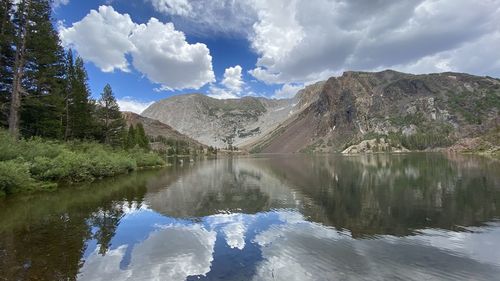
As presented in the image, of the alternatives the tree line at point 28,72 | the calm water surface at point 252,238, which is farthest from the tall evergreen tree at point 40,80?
the calm water surface at point 252,238

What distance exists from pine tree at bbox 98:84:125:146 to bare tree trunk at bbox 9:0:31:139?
151 ft

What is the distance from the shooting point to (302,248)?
18781 millimetres

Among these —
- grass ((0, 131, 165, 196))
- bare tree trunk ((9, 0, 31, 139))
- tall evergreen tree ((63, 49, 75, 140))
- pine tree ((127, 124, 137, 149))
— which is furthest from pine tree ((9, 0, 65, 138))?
pine tree ((127, 124, 137, 149))

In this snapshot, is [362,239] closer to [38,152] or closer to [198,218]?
[198,218]

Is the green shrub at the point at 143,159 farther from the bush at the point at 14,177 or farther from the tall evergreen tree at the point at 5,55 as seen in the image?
the bush at the point at 14,177

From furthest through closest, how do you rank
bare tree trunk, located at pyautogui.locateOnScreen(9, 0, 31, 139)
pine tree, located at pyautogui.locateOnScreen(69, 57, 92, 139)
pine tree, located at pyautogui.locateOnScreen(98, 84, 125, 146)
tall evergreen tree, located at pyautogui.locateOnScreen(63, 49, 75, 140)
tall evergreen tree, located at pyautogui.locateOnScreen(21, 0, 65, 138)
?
1. pine tree, located at pyautogui.locateOnScreen(98, 84, 125, 146)
2. pine tree, located at pyautogui.locateOnScreen(69, 57, 92, 139)
3. tall evergreen tree, located at pyautogui.locateOnScreen(63, 49, 75, 140)
4. tall evergreen tree, located at pyautogui.locateOnScreen(21, 0, 65, 138)
5. bare tree trunk, located at pyautogui.locateOnScreen(9, 0, 31, 139)

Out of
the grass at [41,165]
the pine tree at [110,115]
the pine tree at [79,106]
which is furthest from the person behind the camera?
the pine tree at [110,115]

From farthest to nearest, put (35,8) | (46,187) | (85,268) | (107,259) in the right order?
(35,8)
(46,187)
(107,259)
(85,268)

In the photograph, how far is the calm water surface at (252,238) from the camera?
1498cm

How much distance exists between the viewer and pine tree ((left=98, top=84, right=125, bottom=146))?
9288 centimetres

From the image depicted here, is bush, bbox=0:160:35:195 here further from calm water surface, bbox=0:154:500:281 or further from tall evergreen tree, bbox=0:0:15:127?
tall evergreen tree, bbox=0:0:15:127

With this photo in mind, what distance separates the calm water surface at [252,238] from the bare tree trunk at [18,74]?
1422cm

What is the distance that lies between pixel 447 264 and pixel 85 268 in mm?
15664

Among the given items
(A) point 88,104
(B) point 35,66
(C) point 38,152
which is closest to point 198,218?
(C) point 38,152
